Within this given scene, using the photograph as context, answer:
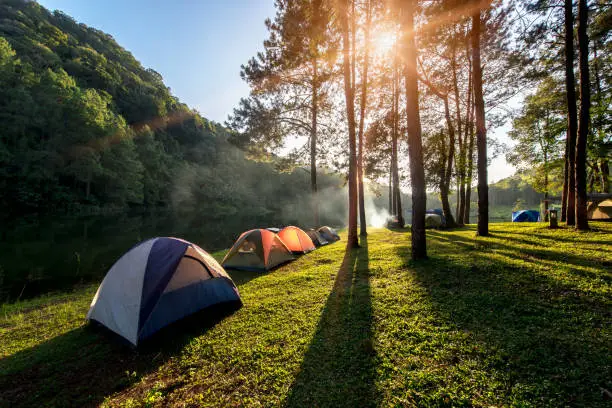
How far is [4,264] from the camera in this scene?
37.3 feet

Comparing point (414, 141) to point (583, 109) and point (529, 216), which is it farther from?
point (529, 216)

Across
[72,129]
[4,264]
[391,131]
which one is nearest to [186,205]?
[72,129]

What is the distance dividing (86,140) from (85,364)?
46993 millimetres

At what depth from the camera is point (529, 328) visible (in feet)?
11.4

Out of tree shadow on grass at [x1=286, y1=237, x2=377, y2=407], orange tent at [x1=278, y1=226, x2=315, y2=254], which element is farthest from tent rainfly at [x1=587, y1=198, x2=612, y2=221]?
tree shadow on grass at [x1=286, y1=237, x2=377, y2=407]

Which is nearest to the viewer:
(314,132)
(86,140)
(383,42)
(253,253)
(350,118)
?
(253,253)

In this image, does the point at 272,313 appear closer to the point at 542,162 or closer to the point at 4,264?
the point at 4,264

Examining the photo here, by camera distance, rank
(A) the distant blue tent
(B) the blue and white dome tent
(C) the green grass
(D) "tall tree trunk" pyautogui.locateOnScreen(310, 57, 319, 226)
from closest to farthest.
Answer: (C) the green grass → (B) the blue and white dome tent → (D) "tall tree trunk" pyautogui.locateOnScreen(310, 57, 319, 226) → (A) the distant blue tent

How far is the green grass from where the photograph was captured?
270 centimetres

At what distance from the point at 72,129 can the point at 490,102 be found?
5304 cm

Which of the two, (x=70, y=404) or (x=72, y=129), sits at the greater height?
→ (x=72, y=129)

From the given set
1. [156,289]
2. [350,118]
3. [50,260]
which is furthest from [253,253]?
[50,260]

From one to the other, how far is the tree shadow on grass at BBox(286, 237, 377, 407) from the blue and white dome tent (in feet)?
8.42

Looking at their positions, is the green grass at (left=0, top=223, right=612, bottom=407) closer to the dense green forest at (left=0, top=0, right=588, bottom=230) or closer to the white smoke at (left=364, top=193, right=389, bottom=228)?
the dense green forest at (left=0, top=0, right=588, bottom=230)
